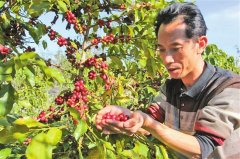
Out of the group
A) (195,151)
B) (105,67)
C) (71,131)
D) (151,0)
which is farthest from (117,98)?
(151,0)

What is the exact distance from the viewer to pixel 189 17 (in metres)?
2.37

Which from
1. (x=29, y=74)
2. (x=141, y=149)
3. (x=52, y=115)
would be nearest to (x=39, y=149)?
(x=29, y=74)

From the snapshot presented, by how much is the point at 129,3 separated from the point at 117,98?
691mm

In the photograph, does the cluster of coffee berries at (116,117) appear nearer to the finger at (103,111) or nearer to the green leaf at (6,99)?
the finger at (103,111)

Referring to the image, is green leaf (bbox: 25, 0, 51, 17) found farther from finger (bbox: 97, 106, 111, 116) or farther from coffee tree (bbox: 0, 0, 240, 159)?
finger (bbox: 97, 106, 111, 116)

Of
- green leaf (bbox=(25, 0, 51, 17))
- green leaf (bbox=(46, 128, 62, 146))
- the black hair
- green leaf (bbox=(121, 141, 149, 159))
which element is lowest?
green leaf (bbox=(121, 141, 149, 159))

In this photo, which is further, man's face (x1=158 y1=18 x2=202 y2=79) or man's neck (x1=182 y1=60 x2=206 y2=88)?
man's neck (x1=182 y1=60 x2=206 y2=88)

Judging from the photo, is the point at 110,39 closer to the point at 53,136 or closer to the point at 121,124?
the point at 121,124

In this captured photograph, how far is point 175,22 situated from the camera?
2.33 metres

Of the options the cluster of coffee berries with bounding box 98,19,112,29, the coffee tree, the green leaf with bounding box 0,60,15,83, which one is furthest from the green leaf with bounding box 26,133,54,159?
the cluster of coffee berries with bounding box 98,19,112,29

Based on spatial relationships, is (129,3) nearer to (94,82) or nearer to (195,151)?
(94,82)

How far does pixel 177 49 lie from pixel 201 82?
29cm

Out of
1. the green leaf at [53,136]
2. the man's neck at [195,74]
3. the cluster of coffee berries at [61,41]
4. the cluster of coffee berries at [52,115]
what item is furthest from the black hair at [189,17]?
the green leaf at [53,136]

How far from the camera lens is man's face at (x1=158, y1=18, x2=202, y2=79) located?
2229 millimetres
